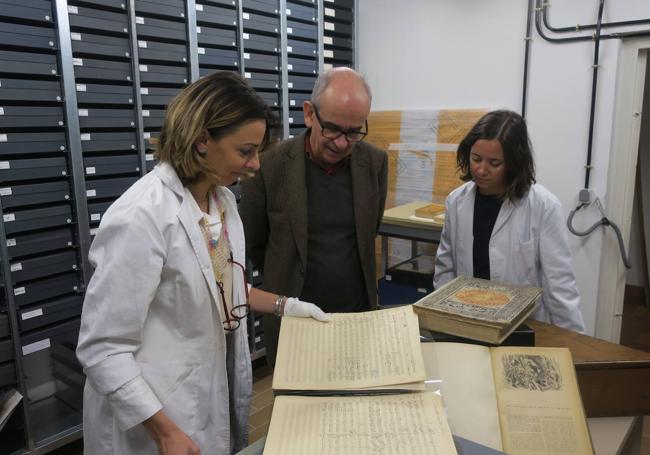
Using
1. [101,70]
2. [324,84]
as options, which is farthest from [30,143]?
[324,84]

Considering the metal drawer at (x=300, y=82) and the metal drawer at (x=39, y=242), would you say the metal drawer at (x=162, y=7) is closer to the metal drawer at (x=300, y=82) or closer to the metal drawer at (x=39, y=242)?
the metal drawer at (x=300, y=82)

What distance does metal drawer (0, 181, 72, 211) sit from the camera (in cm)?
193

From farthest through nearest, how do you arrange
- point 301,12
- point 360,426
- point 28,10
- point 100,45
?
point 301,12, point 100,45, point 28,10, point 360,426

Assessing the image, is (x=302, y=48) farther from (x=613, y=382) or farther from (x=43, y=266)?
(x=613, y=382)

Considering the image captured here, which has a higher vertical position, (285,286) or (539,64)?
(539,64)

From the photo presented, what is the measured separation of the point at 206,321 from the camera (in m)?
0.99

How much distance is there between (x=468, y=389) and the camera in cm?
81

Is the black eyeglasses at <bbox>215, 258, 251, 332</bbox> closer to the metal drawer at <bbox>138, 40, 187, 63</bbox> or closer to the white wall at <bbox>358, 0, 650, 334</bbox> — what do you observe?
the metal drawer at <bbox>138, 40, 187, 63</bbox>

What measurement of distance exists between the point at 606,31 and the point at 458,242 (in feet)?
5.71

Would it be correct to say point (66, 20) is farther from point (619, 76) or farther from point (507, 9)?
point (619, 76)

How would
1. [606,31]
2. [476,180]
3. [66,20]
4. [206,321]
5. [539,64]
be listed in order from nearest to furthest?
1. [206,321]
2. [476,180]
3. [66,20]
4. [606,31]
5. [539,64]

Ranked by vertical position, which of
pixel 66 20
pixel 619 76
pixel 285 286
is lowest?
pixel 285 286

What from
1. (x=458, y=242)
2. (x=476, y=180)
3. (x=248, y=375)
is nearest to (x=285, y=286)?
(x=248, y=375)

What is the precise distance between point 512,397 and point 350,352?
0.87 feet
